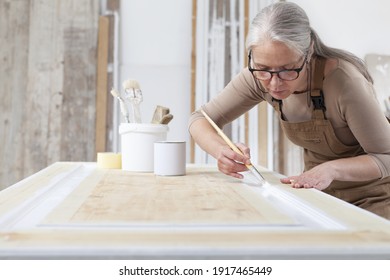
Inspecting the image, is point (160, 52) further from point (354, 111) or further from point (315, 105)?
point (354, 111)

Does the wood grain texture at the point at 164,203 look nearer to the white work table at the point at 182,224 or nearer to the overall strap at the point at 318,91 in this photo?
the white work table at the point at 182,224

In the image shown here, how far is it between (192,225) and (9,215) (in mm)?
346

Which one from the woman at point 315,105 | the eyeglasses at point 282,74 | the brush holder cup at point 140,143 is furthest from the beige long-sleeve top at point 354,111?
the brush holder cup at point 140,143

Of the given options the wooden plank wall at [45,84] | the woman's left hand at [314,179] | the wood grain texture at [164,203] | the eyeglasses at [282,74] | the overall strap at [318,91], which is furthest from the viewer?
the wooden plank wall at [45,84]

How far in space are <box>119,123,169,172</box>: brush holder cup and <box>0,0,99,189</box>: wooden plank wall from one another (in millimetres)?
1882

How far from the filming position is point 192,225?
0.78 m

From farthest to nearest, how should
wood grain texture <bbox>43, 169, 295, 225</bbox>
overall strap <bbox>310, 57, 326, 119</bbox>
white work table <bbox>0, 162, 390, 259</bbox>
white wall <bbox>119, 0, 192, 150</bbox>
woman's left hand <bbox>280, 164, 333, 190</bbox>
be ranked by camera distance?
1. white wall <bbox>119, 0, 192, 150</bbox>
2. overall strap <bbox>310, 57, 326, 119</bbox>
3. woman's left hand <bbox>280, 164, 333, 190</bbox>
4. wood grain texture <bbox>43, 169, 295, 225</bbox>
5. white work table <bbox>0, 162, 390, 259</bbox>

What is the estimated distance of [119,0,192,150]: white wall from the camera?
350 cm

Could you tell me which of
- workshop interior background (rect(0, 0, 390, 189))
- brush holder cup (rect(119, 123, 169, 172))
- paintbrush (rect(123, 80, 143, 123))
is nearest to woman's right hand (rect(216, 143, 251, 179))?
brush holder cup (rect(119, 123, 169, 172))

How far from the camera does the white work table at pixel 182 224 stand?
2.14 ft

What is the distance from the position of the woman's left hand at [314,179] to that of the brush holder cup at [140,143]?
492 mm

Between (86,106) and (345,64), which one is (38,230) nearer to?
(345,64)

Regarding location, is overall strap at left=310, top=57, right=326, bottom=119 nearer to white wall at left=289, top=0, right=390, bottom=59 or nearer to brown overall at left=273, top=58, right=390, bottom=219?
brown overall at left=273, top=58, right=390, bottom=219

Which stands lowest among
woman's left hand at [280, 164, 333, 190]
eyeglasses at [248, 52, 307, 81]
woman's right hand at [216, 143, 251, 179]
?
woman's left hand at [280, 164, 333, 190]
